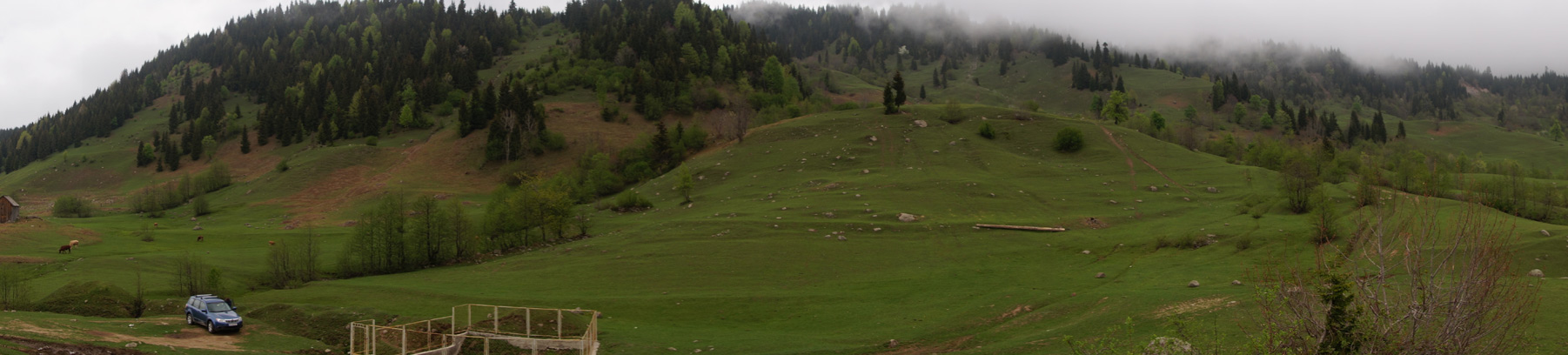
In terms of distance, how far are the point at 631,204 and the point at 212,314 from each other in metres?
46.6

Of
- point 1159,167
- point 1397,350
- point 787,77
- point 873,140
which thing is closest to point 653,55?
→ point 787,77

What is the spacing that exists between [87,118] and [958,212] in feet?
725

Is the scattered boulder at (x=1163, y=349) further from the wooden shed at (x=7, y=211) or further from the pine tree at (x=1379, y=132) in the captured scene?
the pine tree at (x=1379, y=132)

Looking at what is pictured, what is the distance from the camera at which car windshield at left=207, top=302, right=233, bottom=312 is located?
3284 centimetres

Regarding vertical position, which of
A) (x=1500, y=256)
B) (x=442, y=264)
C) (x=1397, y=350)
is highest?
(x=1500, y=256)

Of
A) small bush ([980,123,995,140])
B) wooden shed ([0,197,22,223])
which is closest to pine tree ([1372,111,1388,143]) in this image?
small bush ([980,123,995,140])

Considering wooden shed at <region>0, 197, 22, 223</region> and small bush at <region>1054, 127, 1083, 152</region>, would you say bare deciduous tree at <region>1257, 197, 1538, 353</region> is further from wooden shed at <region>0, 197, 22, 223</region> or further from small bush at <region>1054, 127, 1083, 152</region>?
wooden shed at <region>0, 197, 22, 223</region>

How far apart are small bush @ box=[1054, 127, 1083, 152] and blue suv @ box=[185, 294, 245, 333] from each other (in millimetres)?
84189

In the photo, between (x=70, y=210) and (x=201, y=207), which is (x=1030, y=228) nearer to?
(x=201, y=207)

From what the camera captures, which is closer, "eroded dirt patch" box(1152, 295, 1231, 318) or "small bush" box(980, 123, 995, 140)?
"eroded dirt patch" box(1152, 295, 1231, 318)

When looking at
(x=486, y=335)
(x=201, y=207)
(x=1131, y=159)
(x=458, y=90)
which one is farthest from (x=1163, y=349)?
(x=458, y=90)

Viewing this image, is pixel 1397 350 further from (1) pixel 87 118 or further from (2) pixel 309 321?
(1) pixel 87 118

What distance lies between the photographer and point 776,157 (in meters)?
94.2

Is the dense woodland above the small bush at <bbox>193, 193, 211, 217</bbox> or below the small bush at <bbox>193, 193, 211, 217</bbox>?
above
